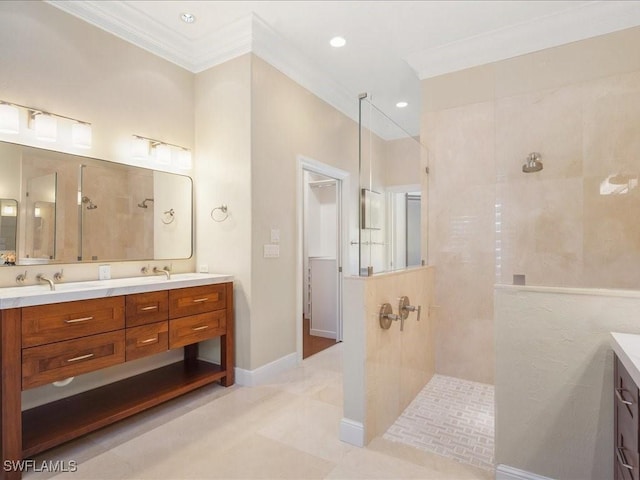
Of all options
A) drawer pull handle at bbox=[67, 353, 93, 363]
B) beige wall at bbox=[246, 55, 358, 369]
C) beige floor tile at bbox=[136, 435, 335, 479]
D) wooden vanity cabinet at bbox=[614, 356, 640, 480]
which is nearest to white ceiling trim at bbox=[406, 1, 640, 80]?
beige wall at bbox=[246, 55, 358, 369]

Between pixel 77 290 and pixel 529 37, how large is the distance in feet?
12.1

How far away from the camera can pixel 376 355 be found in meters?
2.07

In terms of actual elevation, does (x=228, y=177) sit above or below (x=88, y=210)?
above

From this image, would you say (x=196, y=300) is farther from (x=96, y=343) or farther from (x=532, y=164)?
(x=532, y=164)

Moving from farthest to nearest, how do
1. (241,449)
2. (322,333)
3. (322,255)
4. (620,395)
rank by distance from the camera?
1. (322,255)
2. (322,333)
3. (241,449)
4. (620,395)

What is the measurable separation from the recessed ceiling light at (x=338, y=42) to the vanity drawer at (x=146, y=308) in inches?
97.3

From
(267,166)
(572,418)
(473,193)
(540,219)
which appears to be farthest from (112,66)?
(572,418)

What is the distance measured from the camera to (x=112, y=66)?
2.55 m

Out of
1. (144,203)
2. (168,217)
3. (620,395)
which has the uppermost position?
(144,203)

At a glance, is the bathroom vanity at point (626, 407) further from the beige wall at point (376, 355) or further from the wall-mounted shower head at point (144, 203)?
the wall-mounted shower head at point (144, 203)

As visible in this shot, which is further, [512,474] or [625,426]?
[512,474]

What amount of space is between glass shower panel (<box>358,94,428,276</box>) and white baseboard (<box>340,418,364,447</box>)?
0.89m

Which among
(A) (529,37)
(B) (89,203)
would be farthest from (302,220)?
(A) (529,37)

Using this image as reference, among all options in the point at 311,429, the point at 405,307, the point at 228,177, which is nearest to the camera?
the point at 311,429
